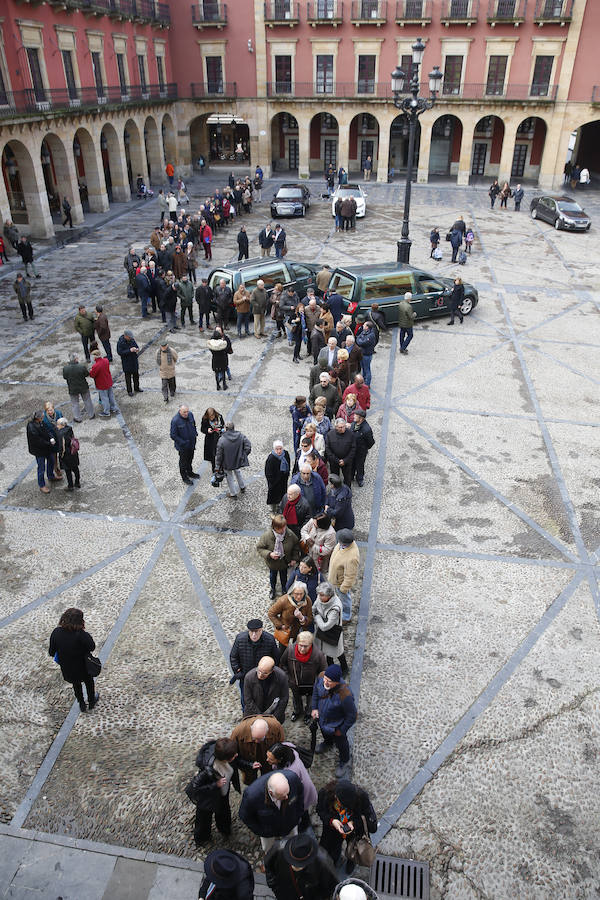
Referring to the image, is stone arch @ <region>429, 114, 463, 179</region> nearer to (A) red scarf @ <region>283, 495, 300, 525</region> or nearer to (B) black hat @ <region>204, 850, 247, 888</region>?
(A) red scarf @ <region>283, 495, 300, 525</region>

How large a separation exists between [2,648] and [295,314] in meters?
10.6

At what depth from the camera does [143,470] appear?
10.8m

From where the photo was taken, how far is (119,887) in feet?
16.4

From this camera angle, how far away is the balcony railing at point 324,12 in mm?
36250

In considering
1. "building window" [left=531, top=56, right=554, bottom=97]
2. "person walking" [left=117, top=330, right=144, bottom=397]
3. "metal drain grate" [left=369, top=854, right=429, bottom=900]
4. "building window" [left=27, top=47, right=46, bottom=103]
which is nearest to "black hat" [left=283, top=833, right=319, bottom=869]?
"metal drain grate" [left=369, top=854, right=429, bottom=900]

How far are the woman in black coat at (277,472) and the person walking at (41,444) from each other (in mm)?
3376

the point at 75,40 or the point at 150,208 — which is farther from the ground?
the point at 75,40

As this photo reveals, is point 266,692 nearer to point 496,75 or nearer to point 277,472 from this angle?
point 277,472

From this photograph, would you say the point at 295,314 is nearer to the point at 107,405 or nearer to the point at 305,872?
the point at 107,405

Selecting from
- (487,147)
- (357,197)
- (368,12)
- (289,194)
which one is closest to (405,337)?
(357,197)

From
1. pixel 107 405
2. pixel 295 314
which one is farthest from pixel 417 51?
pixel 107 405

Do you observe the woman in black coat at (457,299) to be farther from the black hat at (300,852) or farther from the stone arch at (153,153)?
the stone arch at (153,153)

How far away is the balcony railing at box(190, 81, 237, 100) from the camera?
39656mm

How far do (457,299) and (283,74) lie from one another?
95.5 feet
